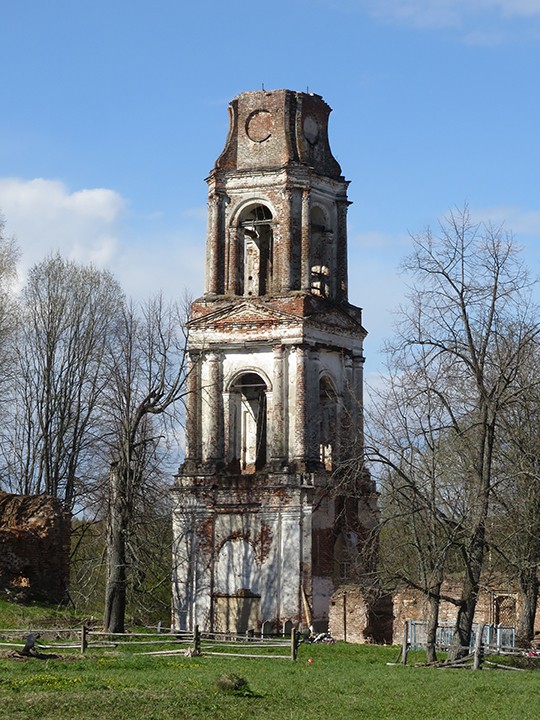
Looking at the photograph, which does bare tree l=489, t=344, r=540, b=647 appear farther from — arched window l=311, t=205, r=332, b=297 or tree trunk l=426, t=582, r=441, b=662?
arched window l=311, t=205, r=332, b=297

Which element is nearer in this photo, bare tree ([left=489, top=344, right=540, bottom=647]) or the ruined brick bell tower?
bare tree ([left=489, top=344, right=540, bottom=647])

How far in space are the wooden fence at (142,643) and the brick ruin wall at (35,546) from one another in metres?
4.05

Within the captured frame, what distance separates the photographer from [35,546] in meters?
34.8

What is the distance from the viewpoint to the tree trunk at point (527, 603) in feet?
109

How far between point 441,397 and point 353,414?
13.6 meters

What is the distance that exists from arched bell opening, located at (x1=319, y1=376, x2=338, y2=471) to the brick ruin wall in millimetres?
7674

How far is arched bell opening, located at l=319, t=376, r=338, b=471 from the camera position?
38.4 m

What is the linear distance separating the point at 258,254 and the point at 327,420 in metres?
5.51

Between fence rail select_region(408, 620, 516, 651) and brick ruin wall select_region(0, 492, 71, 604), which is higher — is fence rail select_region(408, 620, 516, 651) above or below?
below

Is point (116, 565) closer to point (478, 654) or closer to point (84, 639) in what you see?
point (84, 639)

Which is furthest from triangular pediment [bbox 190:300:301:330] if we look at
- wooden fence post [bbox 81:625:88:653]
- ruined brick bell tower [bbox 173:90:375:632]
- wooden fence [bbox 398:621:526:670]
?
wooden fence post [bbox 81:625:88:653]

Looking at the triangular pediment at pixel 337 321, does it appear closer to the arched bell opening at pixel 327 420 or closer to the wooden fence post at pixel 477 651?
the arched bell opening at pixel 327 420

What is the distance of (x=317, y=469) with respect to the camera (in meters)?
36.5

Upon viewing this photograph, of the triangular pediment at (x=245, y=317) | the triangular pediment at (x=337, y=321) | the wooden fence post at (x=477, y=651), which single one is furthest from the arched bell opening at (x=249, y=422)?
the wooden fence post at (x=477, y=651)
